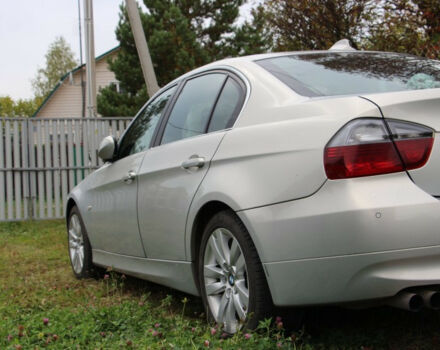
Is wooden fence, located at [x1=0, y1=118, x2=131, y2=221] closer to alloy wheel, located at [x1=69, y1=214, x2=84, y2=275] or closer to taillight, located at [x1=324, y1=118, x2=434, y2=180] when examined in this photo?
alloy wheel, located at [x1=69, y1=214, x2=84, y2=275]

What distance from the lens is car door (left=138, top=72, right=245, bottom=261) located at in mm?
Answer: 3713

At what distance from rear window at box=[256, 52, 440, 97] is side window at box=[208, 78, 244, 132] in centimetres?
21

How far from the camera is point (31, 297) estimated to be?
4977mm

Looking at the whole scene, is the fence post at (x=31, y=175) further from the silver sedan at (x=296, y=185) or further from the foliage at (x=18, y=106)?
the foliage at (x=18, y=106)

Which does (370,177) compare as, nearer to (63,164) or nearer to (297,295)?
(297,295)

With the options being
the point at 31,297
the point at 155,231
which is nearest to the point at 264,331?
the point at 155,231

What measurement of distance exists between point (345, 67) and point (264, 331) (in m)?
1.49

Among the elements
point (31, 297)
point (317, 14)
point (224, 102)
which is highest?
point (317, 14)

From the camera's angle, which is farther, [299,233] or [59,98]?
[59,98]

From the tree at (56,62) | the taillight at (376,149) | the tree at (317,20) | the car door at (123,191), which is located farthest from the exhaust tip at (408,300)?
the tree at (56,62)

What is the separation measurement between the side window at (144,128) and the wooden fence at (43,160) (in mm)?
6120

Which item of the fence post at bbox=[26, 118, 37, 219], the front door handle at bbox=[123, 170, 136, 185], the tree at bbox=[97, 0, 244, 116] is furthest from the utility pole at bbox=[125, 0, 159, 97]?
the tree at bbox=[97, 0, 244, 116]

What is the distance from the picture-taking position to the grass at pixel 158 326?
10.8ft

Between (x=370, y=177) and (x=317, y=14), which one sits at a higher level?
(x=317, y=14)
